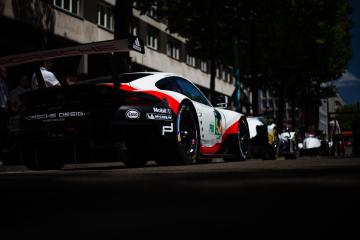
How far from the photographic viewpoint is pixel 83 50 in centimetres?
622

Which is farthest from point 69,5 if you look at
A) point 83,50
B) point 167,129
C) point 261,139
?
point 83,50

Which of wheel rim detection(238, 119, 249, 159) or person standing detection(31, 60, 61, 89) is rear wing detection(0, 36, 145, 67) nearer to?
person standing detection(31, 60, 61, 89)

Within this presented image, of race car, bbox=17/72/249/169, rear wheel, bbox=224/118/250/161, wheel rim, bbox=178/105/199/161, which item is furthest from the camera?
rear wheel, bbox=224/118/250/161

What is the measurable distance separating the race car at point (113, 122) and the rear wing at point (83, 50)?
372 mm

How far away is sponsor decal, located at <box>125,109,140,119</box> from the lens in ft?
21.6

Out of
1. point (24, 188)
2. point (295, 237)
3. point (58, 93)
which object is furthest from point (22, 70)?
point (295, 237)

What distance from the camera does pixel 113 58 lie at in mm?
6453

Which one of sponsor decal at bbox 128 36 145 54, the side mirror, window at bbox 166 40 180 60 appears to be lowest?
the side mirror

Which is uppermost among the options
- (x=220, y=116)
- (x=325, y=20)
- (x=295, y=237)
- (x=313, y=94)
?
(x=325, y=20)

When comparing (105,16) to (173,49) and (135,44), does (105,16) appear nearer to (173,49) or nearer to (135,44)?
(173,49)

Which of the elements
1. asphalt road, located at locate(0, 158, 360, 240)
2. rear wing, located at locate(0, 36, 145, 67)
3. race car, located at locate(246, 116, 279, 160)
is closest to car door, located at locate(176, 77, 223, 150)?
rear wing, located at locate(0, 36, 145, 67)

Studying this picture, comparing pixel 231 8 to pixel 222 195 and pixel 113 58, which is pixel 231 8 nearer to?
pixel 113 58

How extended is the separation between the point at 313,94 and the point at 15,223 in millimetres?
36202

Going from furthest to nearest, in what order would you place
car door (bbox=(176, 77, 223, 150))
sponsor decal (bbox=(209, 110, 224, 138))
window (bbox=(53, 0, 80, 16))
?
window (bbox=(53, 0, 80, 16)) → sponsor decal (bbox=(209, 110, 224, 138)) → car door (bbox=(176, 77, 223, 150))
